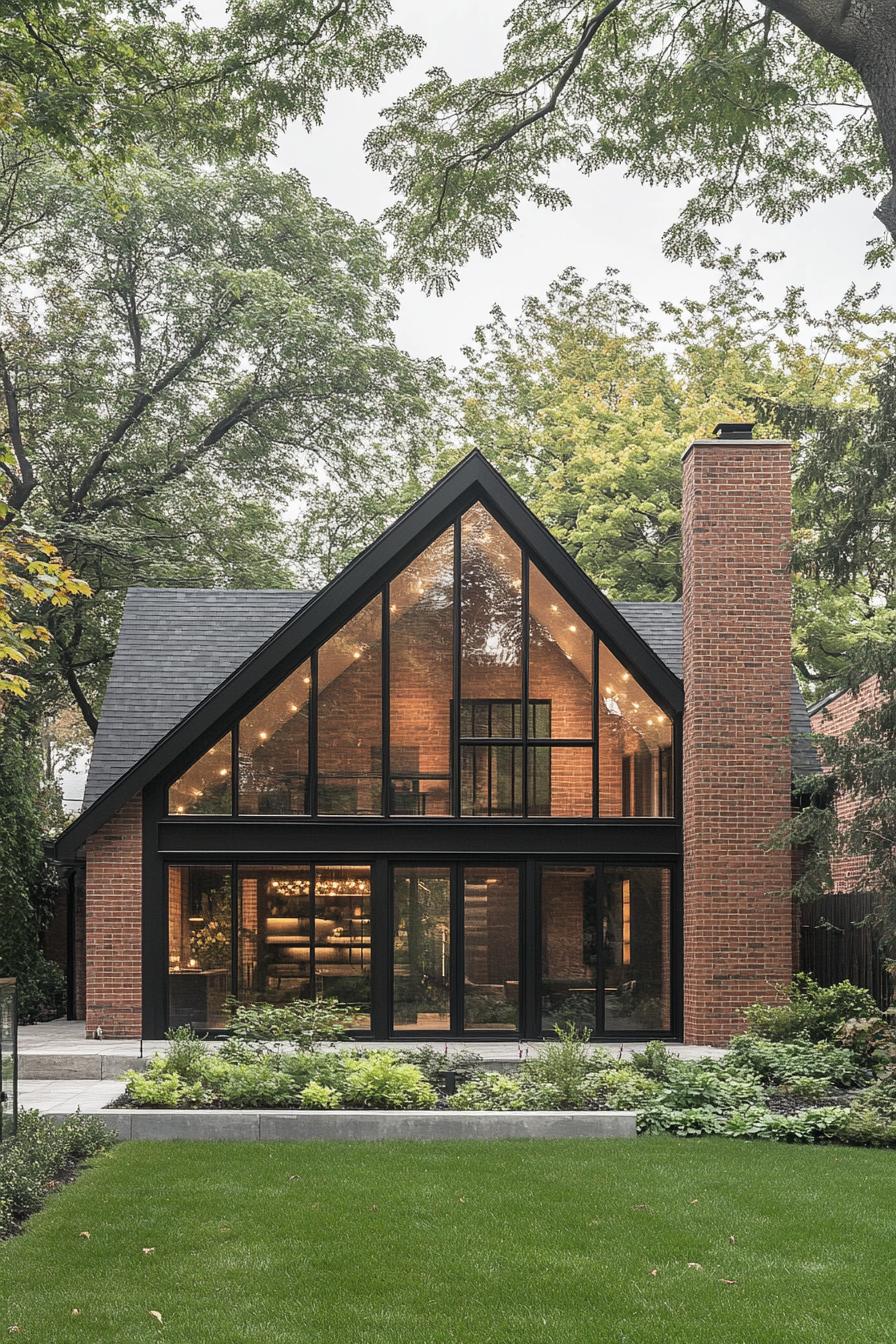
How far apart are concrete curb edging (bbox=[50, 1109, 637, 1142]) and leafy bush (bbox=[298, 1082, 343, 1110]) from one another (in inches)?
8.7

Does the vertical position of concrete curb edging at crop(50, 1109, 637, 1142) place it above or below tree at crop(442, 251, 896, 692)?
below

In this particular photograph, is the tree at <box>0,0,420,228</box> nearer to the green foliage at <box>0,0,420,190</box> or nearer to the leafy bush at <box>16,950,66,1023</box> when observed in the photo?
the green foliage at <box>0,0,420,190</box>

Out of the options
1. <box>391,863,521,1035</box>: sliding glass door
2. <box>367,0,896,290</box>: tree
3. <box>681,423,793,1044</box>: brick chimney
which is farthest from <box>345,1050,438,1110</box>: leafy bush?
<box>367,0,896,290</box>: tree

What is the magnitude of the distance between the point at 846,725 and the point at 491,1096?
9.96m

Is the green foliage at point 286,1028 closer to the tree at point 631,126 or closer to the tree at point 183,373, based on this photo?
the tree at point 631,126

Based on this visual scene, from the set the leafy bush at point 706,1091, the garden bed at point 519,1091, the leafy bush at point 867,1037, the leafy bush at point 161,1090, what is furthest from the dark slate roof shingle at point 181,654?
the leafy bush at point 706,1091

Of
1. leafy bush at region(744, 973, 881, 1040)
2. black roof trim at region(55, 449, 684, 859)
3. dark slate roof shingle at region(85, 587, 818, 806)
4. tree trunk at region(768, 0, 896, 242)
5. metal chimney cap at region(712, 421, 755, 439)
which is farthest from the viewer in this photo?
dark slate roof shingle at region(85, 587, 818, 806)

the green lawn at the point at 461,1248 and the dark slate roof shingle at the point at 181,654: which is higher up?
the dark slate roof shingle at the point at 181,654

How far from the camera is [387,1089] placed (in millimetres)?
10172

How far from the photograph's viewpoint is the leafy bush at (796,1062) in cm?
1131

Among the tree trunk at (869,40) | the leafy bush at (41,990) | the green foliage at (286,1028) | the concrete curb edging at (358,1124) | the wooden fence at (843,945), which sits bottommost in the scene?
the leafy bush at (41,990)

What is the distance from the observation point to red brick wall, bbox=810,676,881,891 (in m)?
16.3

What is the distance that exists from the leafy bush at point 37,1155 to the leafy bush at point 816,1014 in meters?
6.69

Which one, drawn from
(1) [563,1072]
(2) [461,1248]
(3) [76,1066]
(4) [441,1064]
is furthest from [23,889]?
(2) [461,1248]
